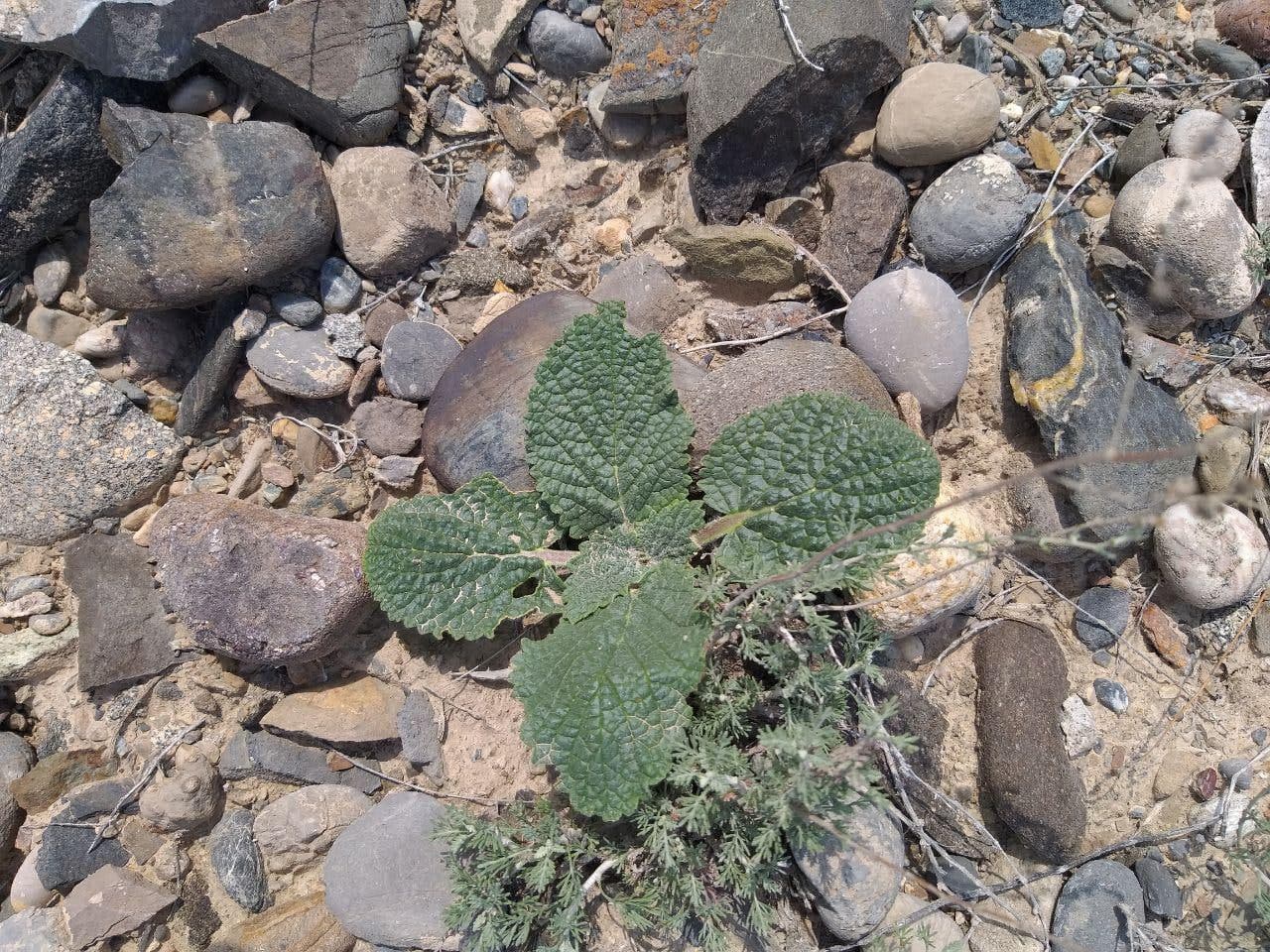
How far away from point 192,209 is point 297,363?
25.5 inches

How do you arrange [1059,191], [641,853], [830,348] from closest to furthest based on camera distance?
[641,853]
[830,348]
[1059,191]

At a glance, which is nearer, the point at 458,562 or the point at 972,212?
the point at 458,562

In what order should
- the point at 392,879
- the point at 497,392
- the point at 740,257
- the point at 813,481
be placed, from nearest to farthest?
the point at 813,481, the point at 392,879, the point at 497,392, the point at 740,257

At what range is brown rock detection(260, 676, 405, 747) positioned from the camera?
3.14m

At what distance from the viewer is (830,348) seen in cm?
299

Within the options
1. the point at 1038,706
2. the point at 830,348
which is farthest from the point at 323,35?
the point at 1038,706

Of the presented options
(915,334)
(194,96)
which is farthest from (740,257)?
(194,96)

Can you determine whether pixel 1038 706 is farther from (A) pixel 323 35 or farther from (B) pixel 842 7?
(A) pixel 323 35

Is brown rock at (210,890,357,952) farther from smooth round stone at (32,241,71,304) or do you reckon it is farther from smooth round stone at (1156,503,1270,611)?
smooth round stone at (1156,503,1270,611)

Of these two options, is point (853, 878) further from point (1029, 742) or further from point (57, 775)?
point (57, 775)

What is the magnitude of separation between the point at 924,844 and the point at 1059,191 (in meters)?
2.43

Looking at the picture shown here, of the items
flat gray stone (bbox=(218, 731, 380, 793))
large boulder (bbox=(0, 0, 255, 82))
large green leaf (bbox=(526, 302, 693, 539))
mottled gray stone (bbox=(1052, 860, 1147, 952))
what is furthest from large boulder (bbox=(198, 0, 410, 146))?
mottled gray stone (bbox=(1052, 860, 1147, 952))

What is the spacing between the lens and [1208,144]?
2934 millimetres

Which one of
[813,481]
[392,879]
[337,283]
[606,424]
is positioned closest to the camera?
[813,481]
